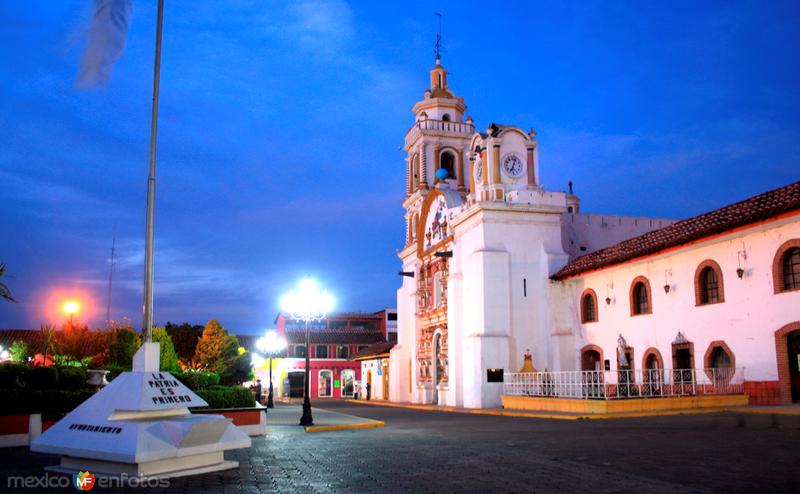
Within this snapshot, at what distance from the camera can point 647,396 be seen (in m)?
21.9

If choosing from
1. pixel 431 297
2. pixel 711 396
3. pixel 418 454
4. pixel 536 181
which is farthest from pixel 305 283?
pixel 431 297

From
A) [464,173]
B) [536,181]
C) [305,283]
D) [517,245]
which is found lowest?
[305,283]

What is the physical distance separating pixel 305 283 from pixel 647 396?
38.0 ft

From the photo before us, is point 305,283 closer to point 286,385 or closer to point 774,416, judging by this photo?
point 774,416

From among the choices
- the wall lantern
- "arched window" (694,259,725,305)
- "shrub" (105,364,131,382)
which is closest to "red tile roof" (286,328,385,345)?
"shrub" (105,364,131,382)

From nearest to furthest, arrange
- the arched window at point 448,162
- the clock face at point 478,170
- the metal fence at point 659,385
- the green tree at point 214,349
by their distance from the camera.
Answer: the metal fence at point 659,385, the clock face at point 478,170, the green tree at point 214,349, the arched window at point 448,162

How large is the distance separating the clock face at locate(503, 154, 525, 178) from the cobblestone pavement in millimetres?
19410

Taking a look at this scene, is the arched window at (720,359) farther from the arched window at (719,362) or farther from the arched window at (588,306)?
the arched window at (588,306)

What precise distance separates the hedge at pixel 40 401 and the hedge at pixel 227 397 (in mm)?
2747

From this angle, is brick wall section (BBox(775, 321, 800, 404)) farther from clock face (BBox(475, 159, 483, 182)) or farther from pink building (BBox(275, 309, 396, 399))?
pink building (BBox(275, 309, 396, 399))

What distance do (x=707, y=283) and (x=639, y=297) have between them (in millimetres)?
4215

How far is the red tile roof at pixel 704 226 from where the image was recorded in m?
20.0

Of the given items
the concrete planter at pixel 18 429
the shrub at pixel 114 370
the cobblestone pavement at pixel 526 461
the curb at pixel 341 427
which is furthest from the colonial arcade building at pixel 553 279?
the concrete planter at pixel 18 429

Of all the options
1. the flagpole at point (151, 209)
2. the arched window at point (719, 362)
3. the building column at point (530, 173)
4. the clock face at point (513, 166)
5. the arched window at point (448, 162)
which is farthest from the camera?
the arched window at point (448, 162)
